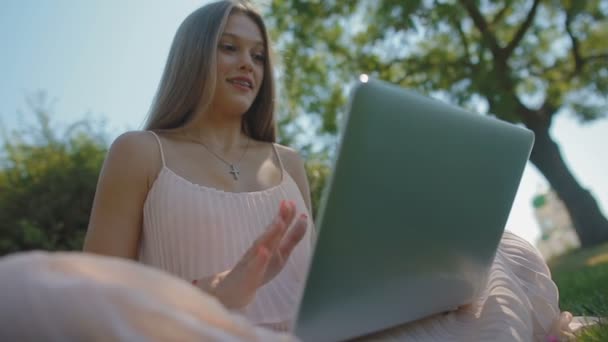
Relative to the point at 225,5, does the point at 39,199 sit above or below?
below

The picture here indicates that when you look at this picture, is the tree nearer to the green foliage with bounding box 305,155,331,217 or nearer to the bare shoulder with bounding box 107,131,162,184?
the green foliage with bounding box 305,155,331,217

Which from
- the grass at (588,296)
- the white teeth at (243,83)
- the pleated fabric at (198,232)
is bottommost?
the grass at (588,296)

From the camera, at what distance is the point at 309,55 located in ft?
34.3

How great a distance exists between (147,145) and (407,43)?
336 inches

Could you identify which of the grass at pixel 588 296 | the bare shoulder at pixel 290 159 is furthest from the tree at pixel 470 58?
the bare shoulder at pixel 290 159

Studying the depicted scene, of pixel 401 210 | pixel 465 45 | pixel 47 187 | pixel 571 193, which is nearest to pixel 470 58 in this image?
pixel 465 45

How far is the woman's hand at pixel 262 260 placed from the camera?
1.04 meters

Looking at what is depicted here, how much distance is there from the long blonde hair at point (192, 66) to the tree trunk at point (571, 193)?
28.6 feet

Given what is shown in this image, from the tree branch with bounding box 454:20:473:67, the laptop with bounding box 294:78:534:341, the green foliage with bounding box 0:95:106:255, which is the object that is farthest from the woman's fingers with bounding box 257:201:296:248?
the tree branch with bounding box 454:20:473:67

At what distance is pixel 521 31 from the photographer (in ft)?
32.4

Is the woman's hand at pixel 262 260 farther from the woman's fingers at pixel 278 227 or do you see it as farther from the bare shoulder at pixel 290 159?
the bare shoulder at pixel 290 159

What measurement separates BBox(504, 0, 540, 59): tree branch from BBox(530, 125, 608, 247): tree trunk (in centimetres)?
146

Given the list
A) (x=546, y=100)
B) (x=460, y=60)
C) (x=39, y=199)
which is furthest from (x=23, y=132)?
(x=546, y=100)

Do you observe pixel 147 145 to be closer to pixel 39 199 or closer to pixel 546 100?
pixel 39 199
